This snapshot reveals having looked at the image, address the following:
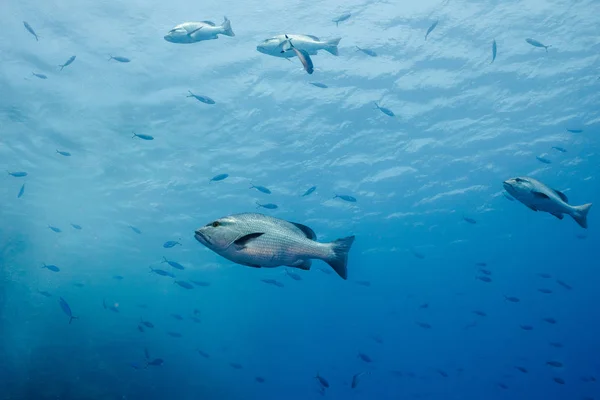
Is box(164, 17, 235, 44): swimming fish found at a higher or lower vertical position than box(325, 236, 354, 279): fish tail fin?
higher

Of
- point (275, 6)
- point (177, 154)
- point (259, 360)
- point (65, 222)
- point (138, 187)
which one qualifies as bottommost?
point (259, 360)

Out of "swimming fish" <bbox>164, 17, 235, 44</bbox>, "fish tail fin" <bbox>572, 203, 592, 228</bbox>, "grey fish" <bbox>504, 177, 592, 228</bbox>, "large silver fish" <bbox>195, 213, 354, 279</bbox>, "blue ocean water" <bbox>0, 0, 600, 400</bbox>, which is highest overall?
"swimming fish" <bbox>164, 17, 235, 44</bbox>

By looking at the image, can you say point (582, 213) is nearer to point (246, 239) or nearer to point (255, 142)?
point (246, 239)

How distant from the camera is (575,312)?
96750 mm

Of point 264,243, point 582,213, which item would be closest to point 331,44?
point 264,243

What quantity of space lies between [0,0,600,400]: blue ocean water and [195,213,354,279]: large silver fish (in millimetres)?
11247

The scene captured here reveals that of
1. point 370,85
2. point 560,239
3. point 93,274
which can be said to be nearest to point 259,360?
point 93,274

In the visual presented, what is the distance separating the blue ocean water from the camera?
1450cm

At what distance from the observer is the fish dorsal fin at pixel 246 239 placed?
246 centimetres

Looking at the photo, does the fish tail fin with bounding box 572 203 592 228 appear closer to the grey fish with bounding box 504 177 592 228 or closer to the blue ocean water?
the grey fish with bounding box 504 177 592 228

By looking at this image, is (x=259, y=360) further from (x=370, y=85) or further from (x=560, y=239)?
(x=370, y=85)

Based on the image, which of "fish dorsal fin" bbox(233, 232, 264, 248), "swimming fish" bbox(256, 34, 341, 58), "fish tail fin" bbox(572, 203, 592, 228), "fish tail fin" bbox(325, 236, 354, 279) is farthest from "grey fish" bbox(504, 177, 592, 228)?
"fish dorsal fin" bbox(233, 232, 264, 248)

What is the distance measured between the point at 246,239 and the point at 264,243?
148 millimetres

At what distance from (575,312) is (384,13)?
114 metres
